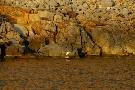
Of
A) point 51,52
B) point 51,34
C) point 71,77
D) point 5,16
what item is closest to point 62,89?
point 71,77

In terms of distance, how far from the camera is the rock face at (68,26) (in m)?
39.5

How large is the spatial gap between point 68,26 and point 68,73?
36.8 feet

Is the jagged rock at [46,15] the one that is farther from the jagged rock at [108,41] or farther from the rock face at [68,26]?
the jagged rock at [108,41]

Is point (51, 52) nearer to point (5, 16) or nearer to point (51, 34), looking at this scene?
point (51, 34)

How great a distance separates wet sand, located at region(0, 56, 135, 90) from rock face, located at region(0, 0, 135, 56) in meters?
1.49

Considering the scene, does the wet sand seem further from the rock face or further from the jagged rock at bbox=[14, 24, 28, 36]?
the jagged rock at bbox=[14, 24, 28, 36]

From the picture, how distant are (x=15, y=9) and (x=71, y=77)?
52.1 feet

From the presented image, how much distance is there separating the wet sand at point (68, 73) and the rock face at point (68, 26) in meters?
1.49

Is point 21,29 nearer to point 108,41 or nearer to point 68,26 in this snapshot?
point 68,26

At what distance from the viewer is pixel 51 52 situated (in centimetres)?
3816

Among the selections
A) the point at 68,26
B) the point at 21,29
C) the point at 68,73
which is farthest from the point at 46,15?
the point at 68,73

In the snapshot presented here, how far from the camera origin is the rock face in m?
39.5

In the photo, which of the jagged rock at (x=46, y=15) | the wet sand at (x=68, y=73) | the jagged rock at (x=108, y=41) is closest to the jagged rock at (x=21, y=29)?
the jagged rock at (x=46, y=15)

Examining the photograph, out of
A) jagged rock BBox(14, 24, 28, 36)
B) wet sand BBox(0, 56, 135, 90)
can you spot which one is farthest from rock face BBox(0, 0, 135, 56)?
wet sand BBox(0, 56, 135, 90)
